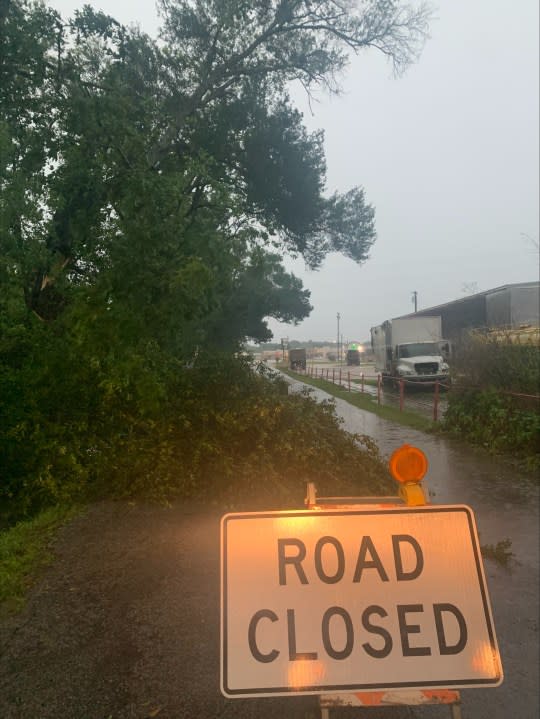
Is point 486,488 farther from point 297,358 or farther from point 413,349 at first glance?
point 297,358

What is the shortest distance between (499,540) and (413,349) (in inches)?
836

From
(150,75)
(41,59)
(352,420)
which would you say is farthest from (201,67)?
(352,420)

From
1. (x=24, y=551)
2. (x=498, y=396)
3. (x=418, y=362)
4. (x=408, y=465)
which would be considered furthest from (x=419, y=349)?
(x=408, y=465)

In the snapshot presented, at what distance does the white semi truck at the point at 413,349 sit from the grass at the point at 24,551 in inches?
791

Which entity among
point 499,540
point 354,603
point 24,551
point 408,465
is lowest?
point 499,540

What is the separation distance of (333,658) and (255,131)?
1299cm

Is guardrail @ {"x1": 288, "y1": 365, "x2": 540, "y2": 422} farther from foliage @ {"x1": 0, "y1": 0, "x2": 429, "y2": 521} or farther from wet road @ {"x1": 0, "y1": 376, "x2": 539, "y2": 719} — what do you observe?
wet road @ {"x1": 0, "y1": 376, "x2": 539, "y2": 719}

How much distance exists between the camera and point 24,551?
184 inches

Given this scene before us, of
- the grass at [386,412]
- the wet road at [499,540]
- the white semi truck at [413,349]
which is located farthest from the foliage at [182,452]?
the white semi truck at [413,349]

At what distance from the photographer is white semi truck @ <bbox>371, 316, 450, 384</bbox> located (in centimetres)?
2481

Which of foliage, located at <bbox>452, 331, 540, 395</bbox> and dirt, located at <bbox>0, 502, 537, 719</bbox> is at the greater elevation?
foliage, located at <bbox>452, 331, 540, 395</bbox>

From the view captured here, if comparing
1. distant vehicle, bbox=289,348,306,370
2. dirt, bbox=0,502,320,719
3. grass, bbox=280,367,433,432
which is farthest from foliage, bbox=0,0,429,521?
distant vehicle, bbox=289,348,306,370

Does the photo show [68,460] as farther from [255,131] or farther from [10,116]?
[255,131]

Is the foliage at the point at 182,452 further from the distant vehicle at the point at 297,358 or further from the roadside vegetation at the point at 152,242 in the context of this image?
the distant vehicle at the point at 297,358
